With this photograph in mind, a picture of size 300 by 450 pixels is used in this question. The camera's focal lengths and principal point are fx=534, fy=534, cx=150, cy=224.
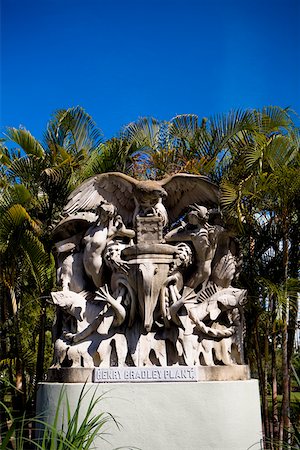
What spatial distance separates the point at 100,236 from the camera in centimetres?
789

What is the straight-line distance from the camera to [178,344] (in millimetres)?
7398

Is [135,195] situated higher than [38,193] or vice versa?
[38,193]

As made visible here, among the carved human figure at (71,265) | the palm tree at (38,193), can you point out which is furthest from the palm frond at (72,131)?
the carved human figure at (71,265)

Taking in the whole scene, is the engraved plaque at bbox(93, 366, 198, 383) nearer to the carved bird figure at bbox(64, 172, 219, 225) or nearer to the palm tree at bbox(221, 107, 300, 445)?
the palm tree at bbox(221, 107, 300, 445)

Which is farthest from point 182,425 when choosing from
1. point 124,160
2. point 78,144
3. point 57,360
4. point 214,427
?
point 78,144

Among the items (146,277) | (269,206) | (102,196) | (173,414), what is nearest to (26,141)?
(102,196)

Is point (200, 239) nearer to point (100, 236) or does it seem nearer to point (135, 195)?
point (135, 195)

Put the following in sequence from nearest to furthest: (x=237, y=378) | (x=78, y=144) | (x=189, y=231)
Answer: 1. (x=237, y=378)
2. (x=189, y=231)
3. (x=78, y=144)

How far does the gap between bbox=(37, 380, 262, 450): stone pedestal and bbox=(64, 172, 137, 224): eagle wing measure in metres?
2.58

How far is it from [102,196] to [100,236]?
71cm

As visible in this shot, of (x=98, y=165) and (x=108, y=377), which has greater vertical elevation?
(x=98, y=165)

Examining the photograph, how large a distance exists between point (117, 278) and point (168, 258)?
0.80m

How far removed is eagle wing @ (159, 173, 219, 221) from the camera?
8102 mm

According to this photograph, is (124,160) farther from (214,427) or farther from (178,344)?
(214,427)
